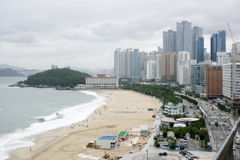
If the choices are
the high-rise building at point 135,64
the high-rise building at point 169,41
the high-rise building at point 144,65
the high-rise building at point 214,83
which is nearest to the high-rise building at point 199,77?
the high-rise building at point 214,83

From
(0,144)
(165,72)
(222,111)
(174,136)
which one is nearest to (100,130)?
(174,136)

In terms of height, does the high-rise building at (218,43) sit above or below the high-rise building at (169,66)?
above

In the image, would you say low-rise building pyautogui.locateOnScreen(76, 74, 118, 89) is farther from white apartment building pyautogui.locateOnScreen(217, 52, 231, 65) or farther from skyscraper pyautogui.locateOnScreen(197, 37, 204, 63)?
skyscraper pyautogui.locateOnScreen(197, 37, 204, 63)

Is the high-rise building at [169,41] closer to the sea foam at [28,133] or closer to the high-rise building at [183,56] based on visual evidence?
the high-rise building at [183,56]

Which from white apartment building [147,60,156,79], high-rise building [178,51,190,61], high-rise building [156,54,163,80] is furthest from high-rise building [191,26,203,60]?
high-rise building [156,54,163,80]

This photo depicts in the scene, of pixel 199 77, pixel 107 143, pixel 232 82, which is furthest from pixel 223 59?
pixel 107 143

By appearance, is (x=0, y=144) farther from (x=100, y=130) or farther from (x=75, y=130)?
(x=100, y=130)
